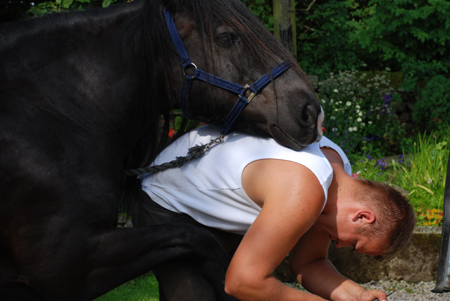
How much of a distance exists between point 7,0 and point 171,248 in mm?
5566

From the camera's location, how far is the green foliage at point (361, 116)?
585 cm

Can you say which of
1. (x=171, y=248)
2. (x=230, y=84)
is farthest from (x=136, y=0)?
(x=171, y=248)

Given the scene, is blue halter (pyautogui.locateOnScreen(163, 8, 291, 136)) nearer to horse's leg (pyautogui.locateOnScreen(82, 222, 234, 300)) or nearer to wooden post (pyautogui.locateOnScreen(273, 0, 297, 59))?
horse's leg (pyautogui.locateOnScreen(82, 222, 234, 300))

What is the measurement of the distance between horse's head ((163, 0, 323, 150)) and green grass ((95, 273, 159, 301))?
2.04 m

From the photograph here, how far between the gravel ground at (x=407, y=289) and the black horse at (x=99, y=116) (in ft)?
7.35

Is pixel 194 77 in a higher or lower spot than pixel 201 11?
lower

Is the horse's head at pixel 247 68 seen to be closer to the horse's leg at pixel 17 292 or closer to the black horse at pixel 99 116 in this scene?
the black horse at pixel 99 116

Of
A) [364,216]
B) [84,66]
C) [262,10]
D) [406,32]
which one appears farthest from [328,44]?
[84,66]

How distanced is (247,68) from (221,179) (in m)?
0.44

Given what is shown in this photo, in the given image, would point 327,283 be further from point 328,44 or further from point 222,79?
point 328,44

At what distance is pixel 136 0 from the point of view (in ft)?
6.16

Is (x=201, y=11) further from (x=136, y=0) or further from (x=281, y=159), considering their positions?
(x=281, y=159)

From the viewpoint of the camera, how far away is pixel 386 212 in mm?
1854

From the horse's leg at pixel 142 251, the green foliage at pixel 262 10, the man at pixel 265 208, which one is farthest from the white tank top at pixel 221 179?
the green foliage at pixel 262 10
